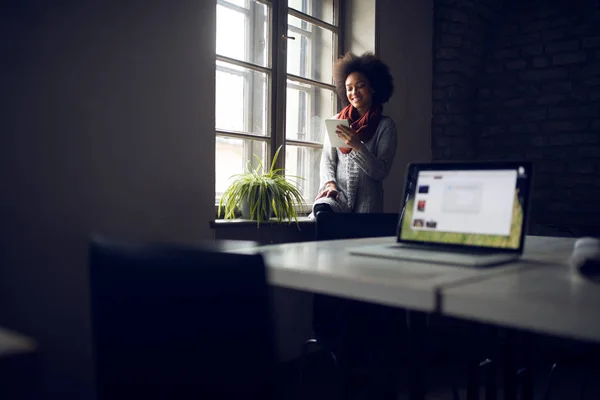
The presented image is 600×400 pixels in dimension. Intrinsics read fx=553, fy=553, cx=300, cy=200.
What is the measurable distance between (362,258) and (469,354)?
3.20 ft

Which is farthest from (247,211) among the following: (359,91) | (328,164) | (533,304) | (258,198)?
(533,304)

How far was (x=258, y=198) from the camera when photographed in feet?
9.11

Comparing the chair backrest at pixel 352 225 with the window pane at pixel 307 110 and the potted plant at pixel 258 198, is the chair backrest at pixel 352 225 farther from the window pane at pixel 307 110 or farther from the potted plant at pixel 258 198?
the window pane at pixel 307 110

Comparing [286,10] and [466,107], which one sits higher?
[286,10]

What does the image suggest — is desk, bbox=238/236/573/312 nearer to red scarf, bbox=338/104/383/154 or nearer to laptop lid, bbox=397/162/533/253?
laptop lid, bbox=397/162/533/253

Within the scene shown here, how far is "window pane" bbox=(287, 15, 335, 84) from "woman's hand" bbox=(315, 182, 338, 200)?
840 mm

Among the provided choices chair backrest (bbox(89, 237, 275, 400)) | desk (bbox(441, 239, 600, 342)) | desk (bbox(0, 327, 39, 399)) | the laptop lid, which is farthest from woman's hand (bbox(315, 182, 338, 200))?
desk (bbox(0, 327, 39, 399))

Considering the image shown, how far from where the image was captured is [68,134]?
2.10 metres

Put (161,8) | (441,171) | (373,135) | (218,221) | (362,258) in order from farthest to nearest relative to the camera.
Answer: (373,135) < (218,221) < (161,8) < (441,171) < (362,258)

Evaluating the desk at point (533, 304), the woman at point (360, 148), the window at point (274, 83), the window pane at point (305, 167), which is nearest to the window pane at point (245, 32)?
the window at point (274, 83)

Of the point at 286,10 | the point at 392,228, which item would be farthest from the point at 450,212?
the point at 286,10

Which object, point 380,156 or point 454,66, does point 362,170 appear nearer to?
point 380,156

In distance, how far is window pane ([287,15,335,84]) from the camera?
348 cm

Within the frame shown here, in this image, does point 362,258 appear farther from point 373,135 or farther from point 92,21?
point 373,135
